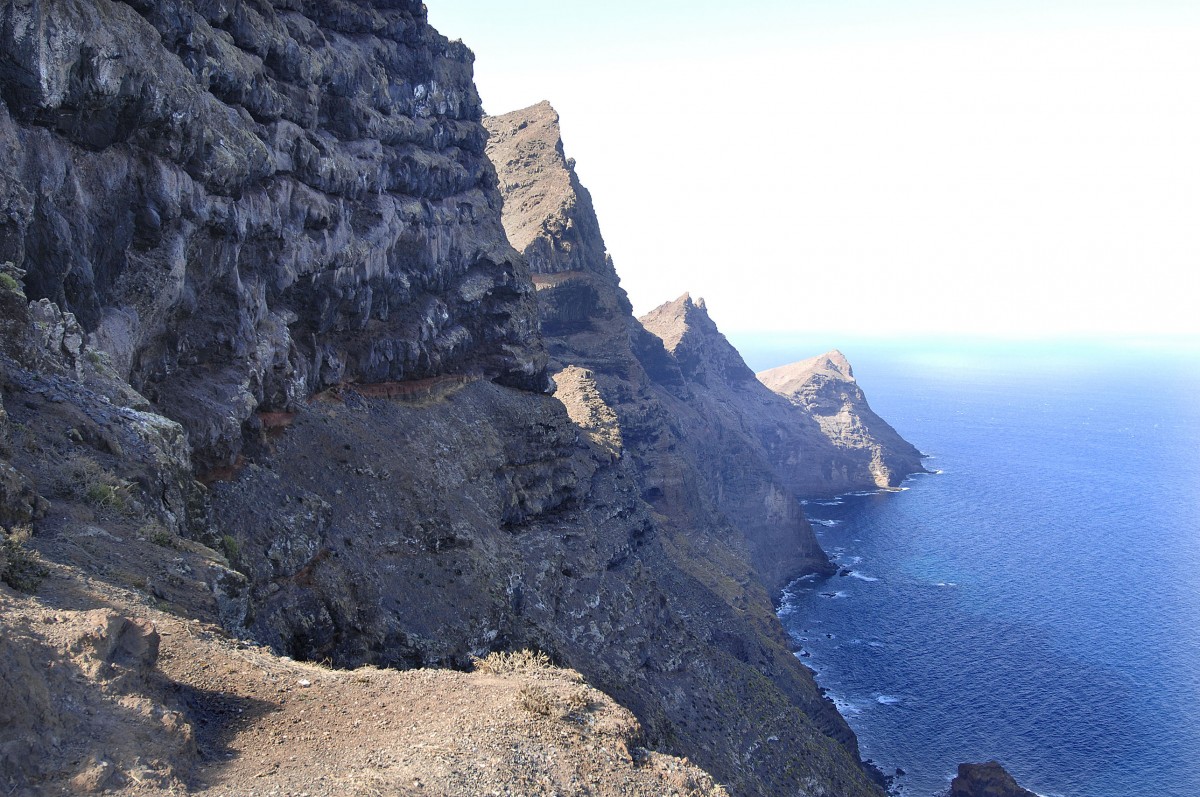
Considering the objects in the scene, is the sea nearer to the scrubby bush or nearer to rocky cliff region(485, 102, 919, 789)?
rocky cliff region(485, 102, 919, 789)

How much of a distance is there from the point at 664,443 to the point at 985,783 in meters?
59.4

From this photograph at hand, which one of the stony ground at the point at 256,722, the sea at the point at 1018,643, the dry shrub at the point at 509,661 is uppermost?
the stony ground at the point at 256,722

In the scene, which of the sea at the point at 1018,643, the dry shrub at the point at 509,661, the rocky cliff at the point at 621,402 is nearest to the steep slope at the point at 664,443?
the rocky cliff at the point at 621,402

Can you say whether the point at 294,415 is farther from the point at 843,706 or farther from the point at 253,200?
the point at 843,706

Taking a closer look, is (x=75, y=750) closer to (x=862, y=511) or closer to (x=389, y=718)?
(x=389, y=718)

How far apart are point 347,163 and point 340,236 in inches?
199

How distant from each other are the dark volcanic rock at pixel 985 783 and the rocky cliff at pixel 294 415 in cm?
1255

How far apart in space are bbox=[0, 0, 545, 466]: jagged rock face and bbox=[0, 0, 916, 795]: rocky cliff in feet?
0.63

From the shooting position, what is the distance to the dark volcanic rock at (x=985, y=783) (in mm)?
83812

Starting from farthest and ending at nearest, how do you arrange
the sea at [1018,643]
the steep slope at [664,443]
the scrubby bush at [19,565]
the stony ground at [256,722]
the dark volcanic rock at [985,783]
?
the steep slope at [664,443] → the sea at [1018,643] → the dark volcanic rock at [985,783] → the scrubby bush at [19,565] → the stony ground at [256,722]

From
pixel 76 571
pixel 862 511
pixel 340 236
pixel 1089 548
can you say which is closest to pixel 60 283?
pixel 76 571

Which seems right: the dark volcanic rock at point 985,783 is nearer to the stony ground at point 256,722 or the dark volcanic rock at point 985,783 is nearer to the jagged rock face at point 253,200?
the jagged rock face at point 253,200

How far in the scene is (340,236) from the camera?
6444 cm

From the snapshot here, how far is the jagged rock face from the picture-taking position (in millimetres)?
36094
